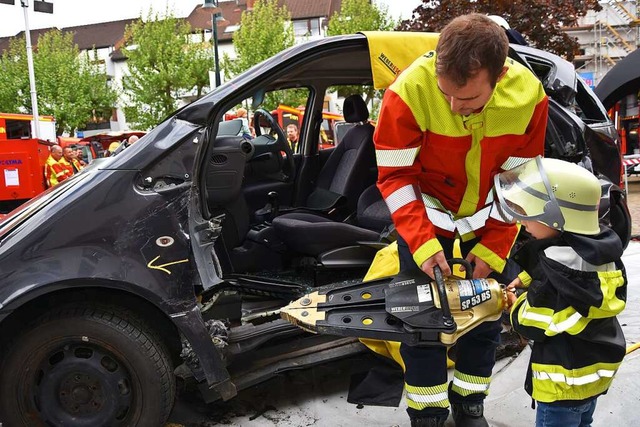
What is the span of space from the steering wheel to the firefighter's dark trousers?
6.74ft

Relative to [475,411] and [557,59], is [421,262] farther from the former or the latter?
[557,59]

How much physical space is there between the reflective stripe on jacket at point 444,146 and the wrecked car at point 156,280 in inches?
30.3

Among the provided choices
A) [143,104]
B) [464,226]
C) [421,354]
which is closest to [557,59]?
[464,226]

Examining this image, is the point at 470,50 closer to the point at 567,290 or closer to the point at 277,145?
the point at 567,290

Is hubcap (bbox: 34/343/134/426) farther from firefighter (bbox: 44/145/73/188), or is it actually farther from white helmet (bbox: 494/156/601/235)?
firefighter (bbox: 44/145/73/188)

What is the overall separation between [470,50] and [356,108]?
2.26 meters

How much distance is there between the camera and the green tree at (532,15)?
10.8 metres

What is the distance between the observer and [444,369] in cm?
223

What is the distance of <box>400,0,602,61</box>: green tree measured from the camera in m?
10.8

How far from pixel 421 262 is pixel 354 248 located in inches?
47.3

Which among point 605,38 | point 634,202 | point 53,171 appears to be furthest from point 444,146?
point 605,38

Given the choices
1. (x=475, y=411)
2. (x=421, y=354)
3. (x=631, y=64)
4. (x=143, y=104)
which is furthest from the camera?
(x=143, y=104)

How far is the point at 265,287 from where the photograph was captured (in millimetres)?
2994

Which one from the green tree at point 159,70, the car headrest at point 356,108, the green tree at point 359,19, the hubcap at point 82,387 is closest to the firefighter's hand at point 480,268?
the hubcap at point 82,387
